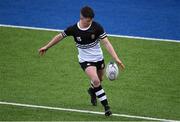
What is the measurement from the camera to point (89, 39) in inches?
475

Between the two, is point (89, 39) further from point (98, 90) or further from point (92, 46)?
point (98, 90)

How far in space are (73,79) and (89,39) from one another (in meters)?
2.83

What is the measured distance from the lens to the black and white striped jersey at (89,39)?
12016mm

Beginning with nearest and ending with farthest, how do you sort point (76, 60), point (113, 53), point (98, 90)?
point (113, 53)
point (98, 90)
point (76, 60)

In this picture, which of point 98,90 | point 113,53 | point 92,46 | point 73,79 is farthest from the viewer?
point 73,79

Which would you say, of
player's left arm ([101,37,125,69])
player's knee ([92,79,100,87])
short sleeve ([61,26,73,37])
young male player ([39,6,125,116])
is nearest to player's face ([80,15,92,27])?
young male player ([39,6,125,116])

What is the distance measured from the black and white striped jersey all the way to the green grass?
1.31m

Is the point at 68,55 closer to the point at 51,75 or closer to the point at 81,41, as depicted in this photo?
the point at 51,75

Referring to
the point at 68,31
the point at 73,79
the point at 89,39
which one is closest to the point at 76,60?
the point at 73,79

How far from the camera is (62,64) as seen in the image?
51.7ft

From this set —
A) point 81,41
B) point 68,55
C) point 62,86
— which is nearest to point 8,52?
point 68,55

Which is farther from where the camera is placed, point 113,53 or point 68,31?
point 68,31

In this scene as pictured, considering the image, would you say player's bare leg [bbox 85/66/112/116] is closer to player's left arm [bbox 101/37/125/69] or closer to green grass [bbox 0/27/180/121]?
green grass [bbox 0/27/180/121]

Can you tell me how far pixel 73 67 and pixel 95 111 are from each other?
3.28 metres
